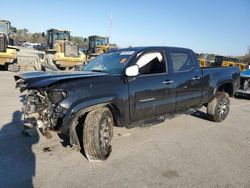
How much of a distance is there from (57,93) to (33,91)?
50 centimetres

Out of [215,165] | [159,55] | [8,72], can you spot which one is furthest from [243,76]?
[8,72]

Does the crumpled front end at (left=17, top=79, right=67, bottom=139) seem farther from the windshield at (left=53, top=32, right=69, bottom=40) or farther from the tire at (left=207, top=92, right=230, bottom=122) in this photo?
the windshield at (left=53, top=32, right=69, bottom=40)

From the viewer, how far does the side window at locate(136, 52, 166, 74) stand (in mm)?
5707

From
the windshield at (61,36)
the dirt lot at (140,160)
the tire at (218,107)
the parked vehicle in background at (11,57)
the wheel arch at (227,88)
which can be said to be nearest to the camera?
the dirt lot at (140,160)

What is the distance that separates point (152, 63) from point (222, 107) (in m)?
3.05

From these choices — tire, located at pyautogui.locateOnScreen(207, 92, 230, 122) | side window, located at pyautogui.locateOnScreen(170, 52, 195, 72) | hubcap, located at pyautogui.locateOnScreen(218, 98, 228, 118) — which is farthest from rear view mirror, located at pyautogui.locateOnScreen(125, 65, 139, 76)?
hubcap, located at pyautogui.locateOnScreen(218, 98, 228, 118)

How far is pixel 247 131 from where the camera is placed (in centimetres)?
727

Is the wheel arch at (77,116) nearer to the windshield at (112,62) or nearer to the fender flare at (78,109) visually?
the fender flare at (78,109)

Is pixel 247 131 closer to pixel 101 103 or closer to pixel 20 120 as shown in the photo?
pixel 101 103

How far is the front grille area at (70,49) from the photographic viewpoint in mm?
21308

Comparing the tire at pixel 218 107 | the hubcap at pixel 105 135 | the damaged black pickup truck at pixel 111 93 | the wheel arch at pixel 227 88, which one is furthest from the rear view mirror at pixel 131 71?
the wheel arch at pixel 227 88

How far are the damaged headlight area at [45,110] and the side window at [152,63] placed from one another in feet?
6.01

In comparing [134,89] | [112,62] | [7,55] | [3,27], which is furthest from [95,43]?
[134,89]

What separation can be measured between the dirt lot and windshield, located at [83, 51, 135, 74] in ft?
4.68
